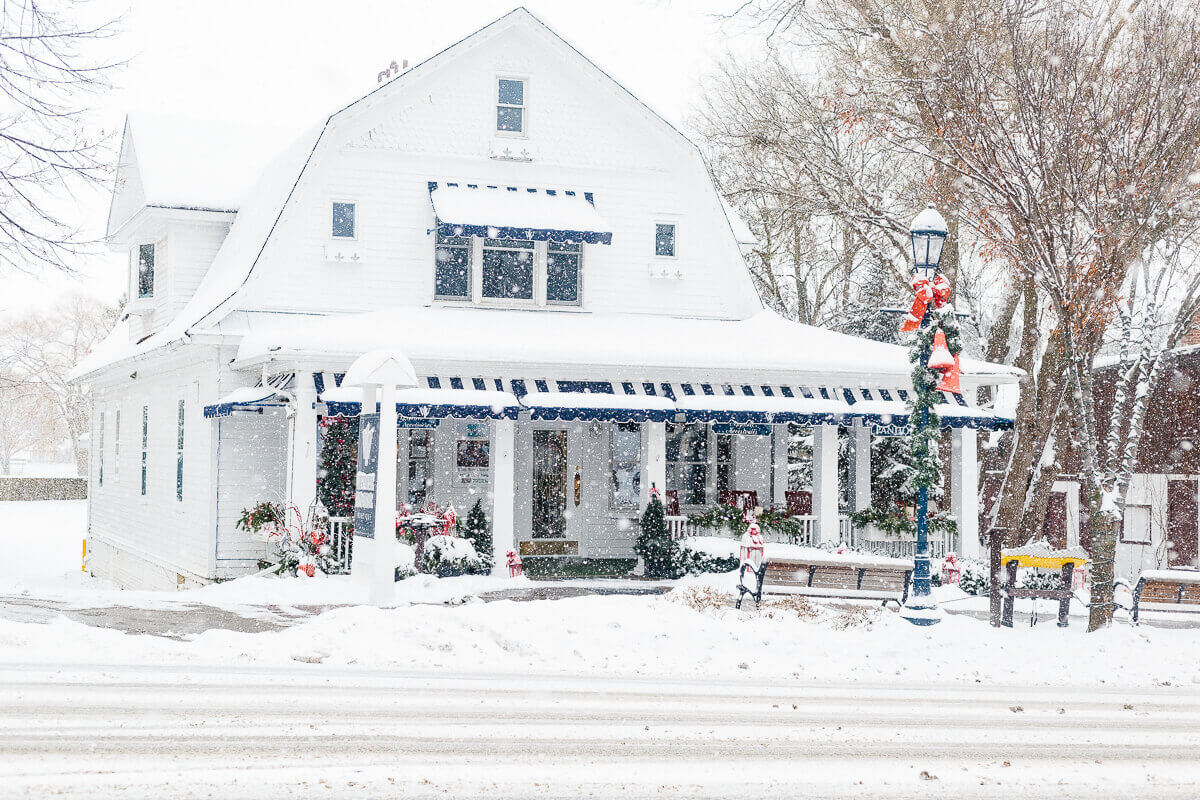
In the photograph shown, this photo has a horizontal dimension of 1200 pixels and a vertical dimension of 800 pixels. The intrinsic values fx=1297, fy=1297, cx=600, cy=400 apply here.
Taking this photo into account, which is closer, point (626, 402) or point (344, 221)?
point (626, 402)

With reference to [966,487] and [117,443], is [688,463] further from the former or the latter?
[117,443]

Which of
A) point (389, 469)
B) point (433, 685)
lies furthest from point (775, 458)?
point (433, 685)

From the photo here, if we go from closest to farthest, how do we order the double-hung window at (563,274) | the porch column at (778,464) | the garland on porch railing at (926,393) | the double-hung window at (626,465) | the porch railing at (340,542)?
the garland on porch railing at (926,393) → the porch railing at (340,542) → the double-hung window at (563,274) → the double-hung window at (626,465) → the porch column at (778,464)

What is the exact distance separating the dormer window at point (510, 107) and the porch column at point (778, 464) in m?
7.03

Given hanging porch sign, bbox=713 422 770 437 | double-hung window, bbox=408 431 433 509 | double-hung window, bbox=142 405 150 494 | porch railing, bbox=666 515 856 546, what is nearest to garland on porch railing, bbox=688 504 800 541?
porch railing, bbox=666 515 856 546

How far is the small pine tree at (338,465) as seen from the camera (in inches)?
770

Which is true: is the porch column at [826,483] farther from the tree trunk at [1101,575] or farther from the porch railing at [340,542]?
the porch railing at [340,542]

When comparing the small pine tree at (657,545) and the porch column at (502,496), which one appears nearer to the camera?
the porch column at (502,496)

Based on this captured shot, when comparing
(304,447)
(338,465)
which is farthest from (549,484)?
(304,447)

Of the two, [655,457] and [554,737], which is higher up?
[655,457]

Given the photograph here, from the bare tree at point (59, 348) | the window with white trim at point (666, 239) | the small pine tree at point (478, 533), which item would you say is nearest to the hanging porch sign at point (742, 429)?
the window with white trim at point (666, 239)

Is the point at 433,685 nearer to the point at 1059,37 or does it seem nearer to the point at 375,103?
the point at 1059,37

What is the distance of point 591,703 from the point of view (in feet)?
31.8

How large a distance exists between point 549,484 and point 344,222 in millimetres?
5516
